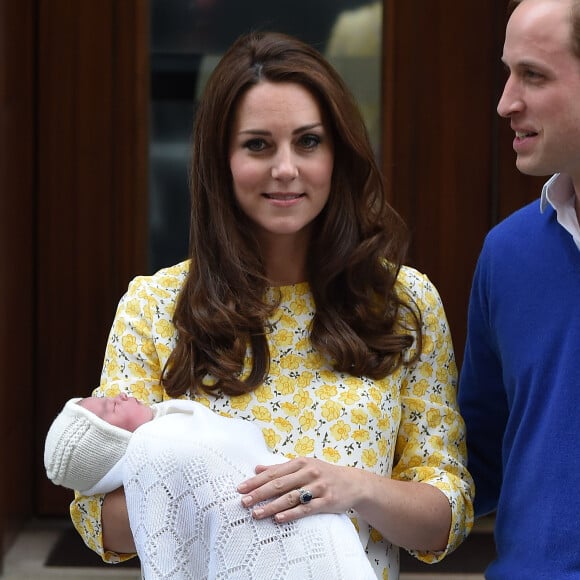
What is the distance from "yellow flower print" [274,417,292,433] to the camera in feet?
8.69

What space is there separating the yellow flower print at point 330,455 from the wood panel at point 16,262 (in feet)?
5.61

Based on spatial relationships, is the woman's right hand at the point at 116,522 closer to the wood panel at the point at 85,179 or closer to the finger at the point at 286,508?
the finger at the point at 286,508

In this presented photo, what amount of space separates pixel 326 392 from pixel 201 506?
15.6 inches

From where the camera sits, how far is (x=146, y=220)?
4.42 m

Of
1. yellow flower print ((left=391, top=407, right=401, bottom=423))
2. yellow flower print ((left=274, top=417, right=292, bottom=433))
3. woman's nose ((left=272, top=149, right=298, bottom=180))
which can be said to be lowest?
yellow flower print ((left=274, top=417, right=292, bottom=433))

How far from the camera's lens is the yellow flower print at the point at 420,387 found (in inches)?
108

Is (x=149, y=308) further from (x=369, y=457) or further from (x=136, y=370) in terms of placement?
(x=369, y=457)

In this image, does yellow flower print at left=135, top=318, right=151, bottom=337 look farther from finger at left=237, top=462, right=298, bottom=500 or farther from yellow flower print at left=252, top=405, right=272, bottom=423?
finger at left=237, top=462, right=298, bottom=500

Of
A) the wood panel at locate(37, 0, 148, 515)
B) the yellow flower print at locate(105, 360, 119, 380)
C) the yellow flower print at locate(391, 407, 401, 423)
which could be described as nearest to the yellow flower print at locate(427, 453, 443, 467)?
the yellow flower print at locate(391, 407, 401, 423)

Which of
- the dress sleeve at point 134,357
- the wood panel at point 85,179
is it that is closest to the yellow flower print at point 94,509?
the dress sleeve at point 134,357

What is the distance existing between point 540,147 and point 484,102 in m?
1.98

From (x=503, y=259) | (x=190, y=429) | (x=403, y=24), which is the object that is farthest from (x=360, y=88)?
(x=190, y=429)

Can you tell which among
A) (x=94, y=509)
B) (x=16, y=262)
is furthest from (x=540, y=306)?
(x=16, y=262)

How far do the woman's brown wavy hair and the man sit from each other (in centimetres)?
23
